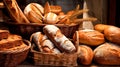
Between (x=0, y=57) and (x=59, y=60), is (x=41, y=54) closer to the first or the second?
(x=59, y=60)

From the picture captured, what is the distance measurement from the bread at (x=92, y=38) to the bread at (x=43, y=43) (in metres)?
0.24

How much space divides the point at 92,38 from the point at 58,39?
257mm

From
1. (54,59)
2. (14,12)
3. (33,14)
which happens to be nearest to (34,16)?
(33,14)

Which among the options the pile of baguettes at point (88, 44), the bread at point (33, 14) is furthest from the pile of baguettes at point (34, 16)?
the pile of baguettes at point (88, 44)

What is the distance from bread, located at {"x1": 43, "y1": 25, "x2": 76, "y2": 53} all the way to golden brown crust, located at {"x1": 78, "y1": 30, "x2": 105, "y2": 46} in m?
0.19

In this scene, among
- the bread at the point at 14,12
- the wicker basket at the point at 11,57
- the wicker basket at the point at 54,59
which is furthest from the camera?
the bread at the point at 14,12

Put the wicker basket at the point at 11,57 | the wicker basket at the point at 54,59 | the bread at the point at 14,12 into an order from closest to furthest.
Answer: the wicker basket at the point at 11,57 → the wicker basket at the point at 54,59 → the bread at the point at 14,12

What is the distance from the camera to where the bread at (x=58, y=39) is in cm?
111

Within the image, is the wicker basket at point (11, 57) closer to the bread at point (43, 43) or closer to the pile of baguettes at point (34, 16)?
the bread at point (43, 43)

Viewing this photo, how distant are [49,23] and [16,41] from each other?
28 centimetres

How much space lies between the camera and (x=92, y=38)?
4.19ft

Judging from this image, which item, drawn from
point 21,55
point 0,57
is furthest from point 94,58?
point 0,57

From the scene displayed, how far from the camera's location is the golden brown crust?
128 cm

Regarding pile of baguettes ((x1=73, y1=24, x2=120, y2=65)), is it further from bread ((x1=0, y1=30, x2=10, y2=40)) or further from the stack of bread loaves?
bread ((x1=0, y1=30, x2=10, y2=40))
